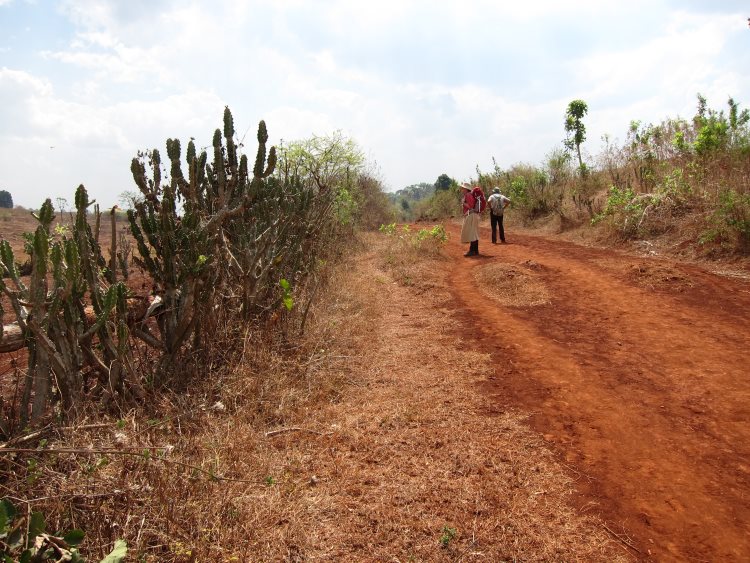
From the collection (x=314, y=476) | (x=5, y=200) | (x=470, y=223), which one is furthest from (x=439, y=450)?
(x=5, y=200)

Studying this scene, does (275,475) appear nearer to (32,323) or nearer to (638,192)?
(32,323)

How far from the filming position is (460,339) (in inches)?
237

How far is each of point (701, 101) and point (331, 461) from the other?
15.1 meters

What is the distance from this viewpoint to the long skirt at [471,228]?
11633 millimetres

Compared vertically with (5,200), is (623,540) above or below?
below

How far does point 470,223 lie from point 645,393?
7.89 meters

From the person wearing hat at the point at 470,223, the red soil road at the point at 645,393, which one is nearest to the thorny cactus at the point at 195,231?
the red soil road at the point at 645,393

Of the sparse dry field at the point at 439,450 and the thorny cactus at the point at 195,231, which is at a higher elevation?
the thorny cactus at the point at 195,231

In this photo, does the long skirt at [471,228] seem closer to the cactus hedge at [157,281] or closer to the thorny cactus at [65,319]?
the cactus hedge at [157,281]

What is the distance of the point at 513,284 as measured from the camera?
841cm

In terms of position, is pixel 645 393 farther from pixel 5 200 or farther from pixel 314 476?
pixel 5 200

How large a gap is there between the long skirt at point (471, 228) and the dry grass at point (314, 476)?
23.6 feet

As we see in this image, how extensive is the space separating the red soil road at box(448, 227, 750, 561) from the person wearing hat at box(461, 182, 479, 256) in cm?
375

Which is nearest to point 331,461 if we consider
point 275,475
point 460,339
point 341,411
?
point 275,475
